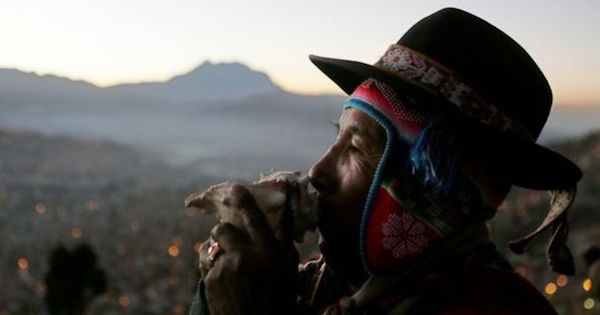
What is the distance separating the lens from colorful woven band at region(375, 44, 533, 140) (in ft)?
6.50

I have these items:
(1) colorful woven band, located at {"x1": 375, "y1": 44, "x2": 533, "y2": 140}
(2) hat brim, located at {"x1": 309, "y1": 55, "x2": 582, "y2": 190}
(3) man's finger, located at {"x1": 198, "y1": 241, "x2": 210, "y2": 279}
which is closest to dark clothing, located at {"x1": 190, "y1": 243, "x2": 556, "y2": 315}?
(3) man's finger, located at {"x1": 198, "y1": 241, "x2": 210, "y2": 279}

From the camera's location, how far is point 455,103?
197 cm

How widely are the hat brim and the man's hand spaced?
1.57 feet

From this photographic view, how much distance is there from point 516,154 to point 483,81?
215 mm

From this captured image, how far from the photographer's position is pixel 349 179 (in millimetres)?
2049

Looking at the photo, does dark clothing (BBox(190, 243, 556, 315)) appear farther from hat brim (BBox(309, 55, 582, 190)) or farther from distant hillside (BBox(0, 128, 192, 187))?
distant hillside (BBox(0, 128, 192, 187))

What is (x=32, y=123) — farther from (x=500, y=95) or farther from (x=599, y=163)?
(x=500, y=95)

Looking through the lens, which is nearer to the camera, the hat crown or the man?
the man

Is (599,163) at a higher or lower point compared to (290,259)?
lower

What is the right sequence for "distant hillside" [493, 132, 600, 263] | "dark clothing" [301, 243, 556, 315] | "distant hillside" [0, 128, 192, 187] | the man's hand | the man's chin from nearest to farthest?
the man's hand < "dark clothing" [301, 243, 556, 315] < the man's chin < "distant hillside" [493, 132, 600, 263] < "distant hillside" [0, 128, 192, 187]

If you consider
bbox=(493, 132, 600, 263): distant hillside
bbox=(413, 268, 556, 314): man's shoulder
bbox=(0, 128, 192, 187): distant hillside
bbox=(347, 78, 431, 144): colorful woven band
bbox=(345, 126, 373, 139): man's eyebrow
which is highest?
bbox=(347, 78, 431, 144): colorful woven band

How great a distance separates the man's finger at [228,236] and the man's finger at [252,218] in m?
0.03

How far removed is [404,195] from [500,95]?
0.38 metres

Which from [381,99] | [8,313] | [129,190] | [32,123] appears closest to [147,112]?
[32,123]
